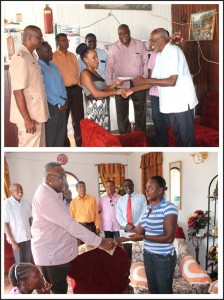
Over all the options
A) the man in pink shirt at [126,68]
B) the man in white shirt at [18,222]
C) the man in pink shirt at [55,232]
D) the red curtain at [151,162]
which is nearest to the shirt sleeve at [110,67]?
the man in pink shirt at [126,68]

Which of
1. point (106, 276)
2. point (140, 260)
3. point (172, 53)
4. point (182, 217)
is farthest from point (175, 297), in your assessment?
point (172, 53)

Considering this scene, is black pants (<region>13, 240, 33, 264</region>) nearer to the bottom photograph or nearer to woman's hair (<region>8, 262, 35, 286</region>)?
the bottom photograph

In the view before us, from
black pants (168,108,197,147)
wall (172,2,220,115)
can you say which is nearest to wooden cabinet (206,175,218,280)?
black pants (168,108,197,147)

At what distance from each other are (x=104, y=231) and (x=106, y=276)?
1.43 ft

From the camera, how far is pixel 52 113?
2447 mm

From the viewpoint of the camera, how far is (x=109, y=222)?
2434mm

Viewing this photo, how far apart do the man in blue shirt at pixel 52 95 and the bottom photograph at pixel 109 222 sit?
35 cm

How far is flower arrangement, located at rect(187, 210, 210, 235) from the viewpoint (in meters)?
2.53

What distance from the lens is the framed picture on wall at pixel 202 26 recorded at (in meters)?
3.40

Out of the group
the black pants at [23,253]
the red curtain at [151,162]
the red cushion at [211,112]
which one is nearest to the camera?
the red curtain at [151,162]

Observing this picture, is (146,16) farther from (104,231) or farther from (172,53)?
(104,231)

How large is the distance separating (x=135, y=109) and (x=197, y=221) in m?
0.98

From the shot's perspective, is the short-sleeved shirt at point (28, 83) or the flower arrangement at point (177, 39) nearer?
the short-sleeved shirt at point (28, 83)

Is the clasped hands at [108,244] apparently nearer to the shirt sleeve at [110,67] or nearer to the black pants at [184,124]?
the black pants at [184,124]
